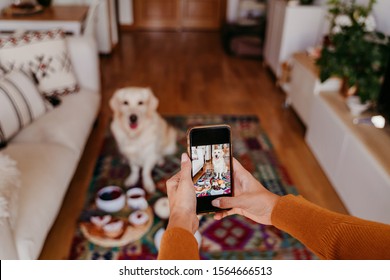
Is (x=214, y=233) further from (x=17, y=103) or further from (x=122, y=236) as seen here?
(x=17, y=103)

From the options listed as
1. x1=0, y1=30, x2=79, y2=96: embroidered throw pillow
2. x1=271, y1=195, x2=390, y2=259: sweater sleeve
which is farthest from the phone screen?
x1=0, y1=30, x2=79, y2=96: embroidered throw pillow

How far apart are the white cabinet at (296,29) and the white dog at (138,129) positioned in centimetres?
207

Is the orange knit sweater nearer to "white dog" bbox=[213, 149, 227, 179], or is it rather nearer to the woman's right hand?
the woman's right hand

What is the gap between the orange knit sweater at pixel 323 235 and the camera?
26.4 inches

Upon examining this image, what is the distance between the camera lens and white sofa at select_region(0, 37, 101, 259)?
1391mm

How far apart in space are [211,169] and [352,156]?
4.69ft

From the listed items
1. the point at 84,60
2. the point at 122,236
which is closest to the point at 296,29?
the point at 84,60

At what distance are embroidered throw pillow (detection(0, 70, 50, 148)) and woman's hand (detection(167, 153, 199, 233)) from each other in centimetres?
139

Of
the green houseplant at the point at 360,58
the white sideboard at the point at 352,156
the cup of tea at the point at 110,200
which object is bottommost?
the cup of tea at the point at 110,200

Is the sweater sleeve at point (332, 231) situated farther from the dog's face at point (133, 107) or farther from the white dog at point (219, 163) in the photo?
the dog's face at point (133, 107)

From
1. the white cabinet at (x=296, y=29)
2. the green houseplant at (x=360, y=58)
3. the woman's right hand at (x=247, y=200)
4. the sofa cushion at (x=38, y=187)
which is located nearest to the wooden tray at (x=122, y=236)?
the sofa cushion at (x=38, y=187)

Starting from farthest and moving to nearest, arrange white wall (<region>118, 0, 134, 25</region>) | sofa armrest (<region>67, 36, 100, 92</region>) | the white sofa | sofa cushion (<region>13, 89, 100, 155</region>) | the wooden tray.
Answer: white wall (<region>118, 0, 134, 25</region>)
sofa armrest (<region>67, 36, 100, 92</region>)
sofa cushion (<region>13, 89, 100, 155</region>)
the wooden tray
the white sofa

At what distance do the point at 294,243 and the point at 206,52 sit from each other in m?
3.89

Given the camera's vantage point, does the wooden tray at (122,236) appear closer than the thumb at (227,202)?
No
